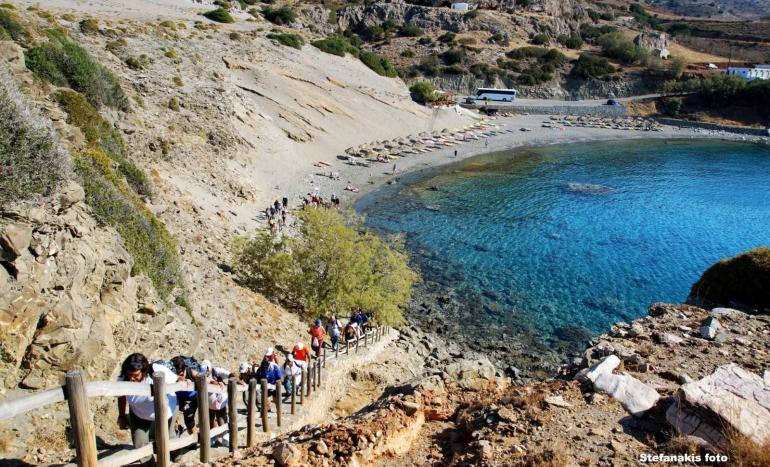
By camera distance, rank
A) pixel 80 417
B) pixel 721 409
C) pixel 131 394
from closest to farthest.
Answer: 1. pixel 80 417
2. pixel 131 394
3. pixel 721 409

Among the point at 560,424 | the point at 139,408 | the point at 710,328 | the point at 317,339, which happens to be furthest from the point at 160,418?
the point at 710,328

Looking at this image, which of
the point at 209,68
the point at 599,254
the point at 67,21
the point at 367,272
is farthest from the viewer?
the point at 209,68

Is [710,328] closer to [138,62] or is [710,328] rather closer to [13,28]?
[13,28]

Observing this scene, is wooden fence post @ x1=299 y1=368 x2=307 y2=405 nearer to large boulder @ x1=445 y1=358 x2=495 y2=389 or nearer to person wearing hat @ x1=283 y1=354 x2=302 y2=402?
person wearing hat @ x1=283 y1=354 x2=302 y2=402

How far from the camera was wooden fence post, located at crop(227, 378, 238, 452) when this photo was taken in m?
9.10

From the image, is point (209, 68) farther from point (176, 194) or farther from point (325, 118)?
point (176, 194)

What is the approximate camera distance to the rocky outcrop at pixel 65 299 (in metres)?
9.43

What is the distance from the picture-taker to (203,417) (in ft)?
27.2

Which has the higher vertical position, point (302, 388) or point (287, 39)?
point (287, 39)

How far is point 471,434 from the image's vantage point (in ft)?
31.4

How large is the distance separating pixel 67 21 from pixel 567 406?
49.1m

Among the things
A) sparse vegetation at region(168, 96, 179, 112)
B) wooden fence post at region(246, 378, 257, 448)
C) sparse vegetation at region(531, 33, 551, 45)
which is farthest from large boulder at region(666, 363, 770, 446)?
sparse vegetation at region(531, 33, 551, 45)

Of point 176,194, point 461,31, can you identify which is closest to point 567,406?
point 176,194

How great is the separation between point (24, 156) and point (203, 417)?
735 centimetres
